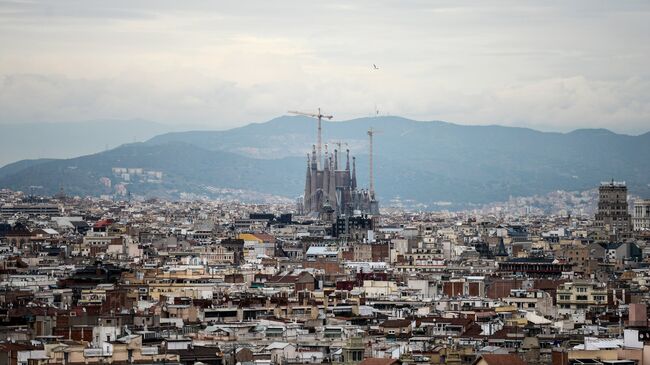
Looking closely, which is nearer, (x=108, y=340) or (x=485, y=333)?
(x=108, y=340)

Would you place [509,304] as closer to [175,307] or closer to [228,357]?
[175,307]

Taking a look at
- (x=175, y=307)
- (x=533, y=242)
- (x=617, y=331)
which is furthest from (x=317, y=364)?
(x=533, y=242)

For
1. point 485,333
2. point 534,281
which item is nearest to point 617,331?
point 485,333

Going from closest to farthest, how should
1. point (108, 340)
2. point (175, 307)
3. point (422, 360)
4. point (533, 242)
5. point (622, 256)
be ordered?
point (422, 360) < point (108, 340) < point (175, 307) < point (622, 256) < point (533, 242)

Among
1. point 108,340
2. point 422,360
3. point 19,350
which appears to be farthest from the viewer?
point 108,340

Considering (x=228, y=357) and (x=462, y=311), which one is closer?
(x=228, y=357)

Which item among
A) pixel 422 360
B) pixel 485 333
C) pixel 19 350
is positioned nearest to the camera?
pixel 422 360

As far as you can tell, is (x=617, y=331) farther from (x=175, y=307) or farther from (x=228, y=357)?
(x=175, y=307)

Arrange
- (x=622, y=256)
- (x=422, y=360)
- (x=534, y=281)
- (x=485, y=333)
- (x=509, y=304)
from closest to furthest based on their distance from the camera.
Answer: (x=422, y=360) → (x=485, y=333) → (x=509, y=304) → (x=534, y=281) → (x=622, y=256)
